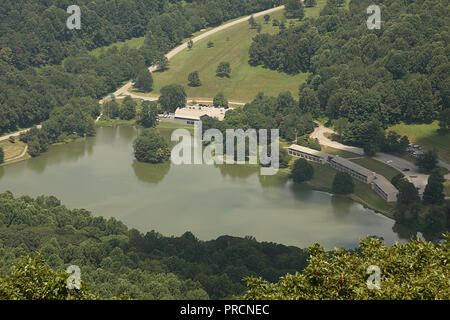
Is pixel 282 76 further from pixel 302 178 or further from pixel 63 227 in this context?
pixel 63 227

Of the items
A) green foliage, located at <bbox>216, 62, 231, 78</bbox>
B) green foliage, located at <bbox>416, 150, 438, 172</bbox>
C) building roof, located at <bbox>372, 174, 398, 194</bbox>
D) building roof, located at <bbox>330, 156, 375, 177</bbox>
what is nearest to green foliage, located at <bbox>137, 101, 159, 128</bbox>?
green foliage, located at <bbox>216, 62, 231, 78</bbox>

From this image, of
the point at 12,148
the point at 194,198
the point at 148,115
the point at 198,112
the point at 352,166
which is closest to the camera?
the point at 194,198

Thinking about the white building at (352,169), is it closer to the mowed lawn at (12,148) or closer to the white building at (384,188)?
the white building at (384,188)

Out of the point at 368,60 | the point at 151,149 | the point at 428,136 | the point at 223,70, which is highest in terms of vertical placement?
the point at 368,60

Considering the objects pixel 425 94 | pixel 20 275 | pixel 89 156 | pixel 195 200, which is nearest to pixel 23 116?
pixel 89 156

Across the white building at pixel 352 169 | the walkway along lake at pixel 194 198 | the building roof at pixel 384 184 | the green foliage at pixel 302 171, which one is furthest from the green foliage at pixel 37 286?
the white building at pixel 352 169

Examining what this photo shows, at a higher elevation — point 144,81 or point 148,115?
point 144,81

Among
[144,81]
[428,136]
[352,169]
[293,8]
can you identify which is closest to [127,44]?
[144,81]

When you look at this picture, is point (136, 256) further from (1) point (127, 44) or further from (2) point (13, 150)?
(1) point (127, 44)
